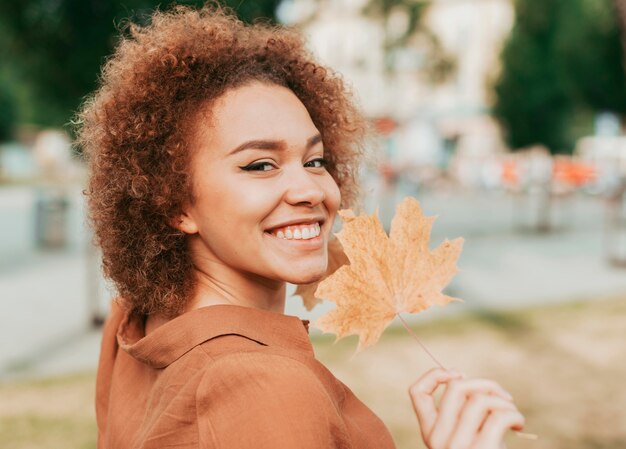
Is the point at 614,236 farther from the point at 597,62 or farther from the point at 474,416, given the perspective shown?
the point at 474,416

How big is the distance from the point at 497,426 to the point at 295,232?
1.65 feet

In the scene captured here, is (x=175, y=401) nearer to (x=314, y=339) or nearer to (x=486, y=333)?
(x=314, y=339)

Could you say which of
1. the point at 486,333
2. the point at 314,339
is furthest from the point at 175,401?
the point at 486,333

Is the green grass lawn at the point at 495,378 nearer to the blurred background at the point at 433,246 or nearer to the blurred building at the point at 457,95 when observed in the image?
the blurred background at the point at 433,246

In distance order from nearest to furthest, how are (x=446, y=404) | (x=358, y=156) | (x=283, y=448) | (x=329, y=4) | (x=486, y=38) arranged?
(x=283, y=448) < (x=446, y=404) < (x=358, y=156) < (x=329, y=4) < (x=486, y=38)

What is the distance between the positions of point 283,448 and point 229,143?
1.90 ft

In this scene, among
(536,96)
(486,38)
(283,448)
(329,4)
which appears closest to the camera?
(283,448)

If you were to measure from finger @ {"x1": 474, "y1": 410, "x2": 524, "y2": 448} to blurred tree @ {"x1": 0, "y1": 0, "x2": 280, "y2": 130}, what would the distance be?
4967mm

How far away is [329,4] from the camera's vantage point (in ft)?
34.0

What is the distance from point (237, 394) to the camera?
3.48 ft

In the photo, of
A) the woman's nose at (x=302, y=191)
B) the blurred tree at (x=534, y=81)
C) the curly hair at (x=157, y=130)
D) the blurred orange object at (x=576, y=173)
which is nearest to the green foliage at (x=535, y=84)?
the blurred tree at (x=534, y=81)

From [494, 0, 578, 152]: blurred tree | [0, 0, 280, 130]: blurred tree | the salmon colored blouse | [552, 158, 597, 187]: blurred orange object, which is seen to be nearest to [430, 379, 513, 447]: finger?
the salmon colored blouse

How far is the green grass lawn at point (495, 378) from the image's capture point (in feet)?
14.1

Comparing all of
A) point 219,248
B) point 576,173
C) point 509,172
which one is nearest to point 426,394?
point 219,248
